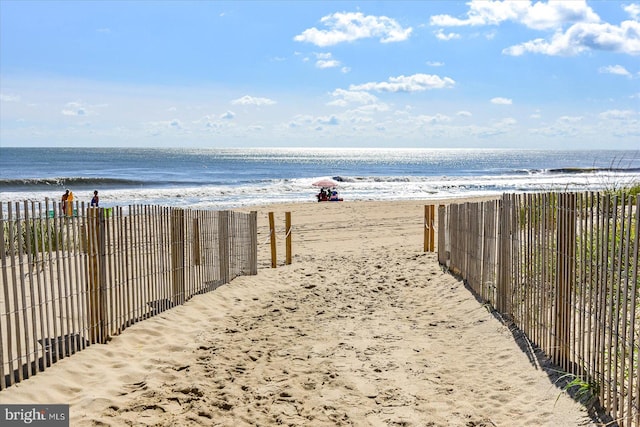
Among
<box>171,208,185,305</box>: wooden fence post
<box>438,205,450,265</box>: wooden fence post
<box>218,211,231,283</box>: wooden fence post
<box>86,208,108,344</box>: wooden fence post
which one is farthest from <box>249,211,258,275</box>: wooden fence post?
<box>86,208,108,344</box>: wooden fence post

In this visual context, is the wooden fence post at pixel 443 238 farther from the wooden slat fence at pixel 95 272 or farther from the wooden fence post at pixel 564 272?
the wooden fence post at pixel 564 272

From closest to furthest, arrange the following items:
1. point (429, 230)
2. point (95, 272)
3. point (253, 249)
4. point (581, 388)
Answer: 1. point (581, 388)
2. point (95, 272)
3. point (253, 249)
4. point (429, 230)

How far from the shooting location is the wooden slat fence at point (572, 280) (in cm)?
412

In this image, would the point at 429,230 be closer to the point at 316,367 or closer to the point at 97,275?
the point at 316,367

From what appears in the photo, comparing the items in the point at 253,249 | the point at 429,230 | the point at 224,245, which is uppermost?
the point at 224,245

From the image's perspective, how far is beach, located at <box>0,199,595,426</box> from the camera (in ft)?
16.1

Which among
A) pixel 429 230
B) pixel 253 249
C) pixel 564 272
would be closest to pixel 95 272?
pixel 564 272

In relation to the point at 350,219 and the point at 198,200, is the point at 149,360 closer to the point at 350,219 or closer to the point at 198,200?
the point at 350,219

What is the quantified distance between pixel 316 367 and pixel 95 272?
2681 millimetres

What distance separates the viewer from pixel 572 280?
17.1 ft

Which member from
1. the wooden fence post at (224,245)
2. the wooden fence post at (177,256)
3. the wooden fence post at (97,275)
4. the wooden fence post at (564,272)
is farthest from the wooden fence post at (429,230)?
the wooden fence post at (97,275)

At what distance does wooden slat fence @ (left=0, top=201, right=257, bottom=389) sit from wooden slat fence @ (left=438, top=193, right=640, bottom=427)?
4.41m

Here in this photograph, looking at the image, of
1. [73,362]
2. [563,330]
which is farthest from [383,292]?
[73,362]

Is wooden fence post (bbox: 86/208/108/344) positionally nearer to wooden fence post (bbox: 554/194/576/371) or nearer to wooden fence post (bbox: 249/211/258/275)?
wooden fence post (bbox: 554/194/576/371)
